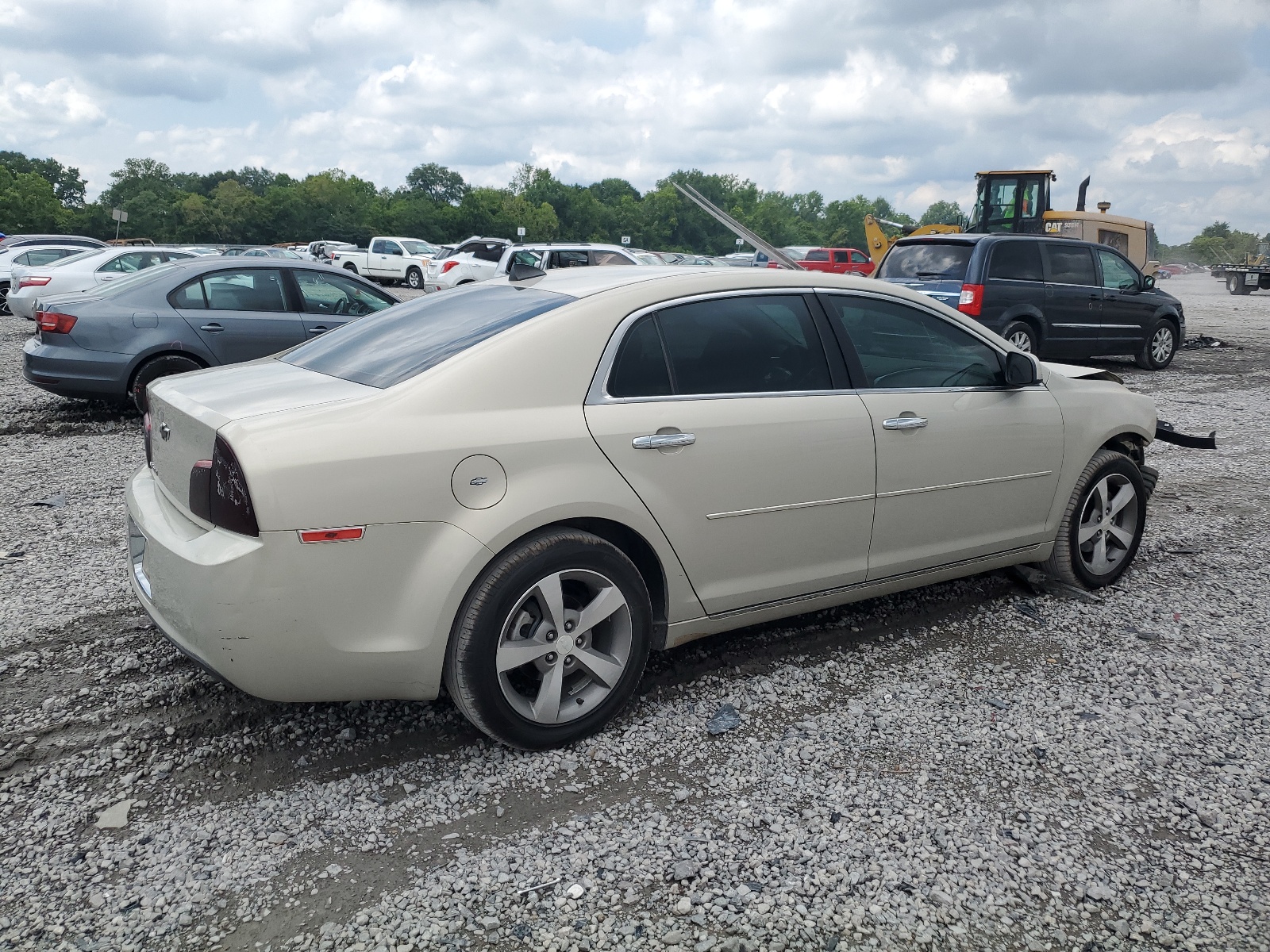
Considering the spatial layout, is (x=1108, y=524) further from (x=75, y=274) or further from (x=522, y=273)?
(x=75, y=274)

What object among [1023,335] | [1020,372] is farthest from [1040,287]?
[1020,372]

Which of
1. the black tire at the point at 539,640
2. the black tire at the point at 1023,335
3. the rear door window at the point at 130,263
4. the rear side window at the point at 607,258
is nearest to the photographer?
the black tire at the point at 539,640

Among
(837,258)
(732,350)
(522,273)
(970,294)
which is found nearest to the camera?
(732,350)

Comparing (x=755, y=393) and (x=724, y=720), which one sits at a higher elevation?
(x=755, y=393)

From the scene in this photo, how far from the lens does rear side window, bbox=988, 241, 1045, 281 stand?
477 inches

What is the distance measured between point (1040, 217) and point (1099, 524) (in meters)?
17.8

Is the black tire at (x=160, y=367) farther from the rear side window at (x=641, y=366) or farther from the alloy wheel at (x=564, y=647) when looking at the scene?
the alloy wheel at (x=564, y=647)

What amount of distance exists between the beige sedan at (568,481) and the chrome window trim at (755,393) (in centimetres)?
A: 1

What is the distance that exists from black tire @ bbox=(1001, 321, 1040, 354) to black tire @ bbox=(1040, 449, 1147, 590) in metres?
7.74

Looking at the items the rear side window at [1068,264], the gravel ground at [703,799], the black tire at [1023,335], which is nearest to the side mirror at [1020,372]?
the gravel ground at [703,799]

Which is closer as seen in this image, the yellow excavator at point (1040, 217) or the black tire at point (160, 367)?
the black tire at point (160, 367)

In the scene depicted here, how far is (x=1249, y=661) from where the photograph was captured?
164 inches

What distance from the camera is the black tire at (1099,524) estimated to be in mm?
4789

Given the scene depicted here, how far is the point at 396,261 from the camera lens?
3584 centimetres
